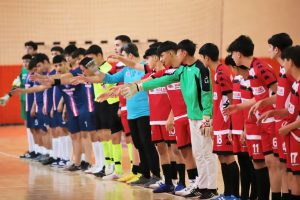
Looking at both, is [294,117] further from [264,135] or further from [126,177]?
[126,177]

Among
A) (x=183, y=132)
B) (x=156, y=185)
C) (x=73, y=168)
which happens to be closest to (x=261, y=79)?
(x=183, y=132)

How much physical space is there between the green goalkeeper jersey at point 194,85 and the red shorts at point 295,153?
236 centimetres

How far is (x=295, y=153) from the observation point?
739 centimetres

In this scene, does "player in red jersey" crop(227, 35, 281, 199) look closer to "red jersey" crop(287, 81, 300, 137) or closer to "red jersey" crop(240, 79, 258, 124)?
"red jersey" crop(240, 79, 258, 124)

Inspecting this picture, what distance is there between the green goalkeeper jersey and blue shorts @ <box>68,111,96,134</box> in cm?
379

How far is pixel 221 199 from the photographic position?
9.44 m

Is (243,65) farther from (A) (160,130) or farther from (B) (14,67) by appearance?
(B) (14,67)

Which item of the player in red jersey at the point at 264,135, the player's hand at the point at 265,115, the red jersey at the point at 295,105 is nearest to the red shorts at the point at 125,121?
the player in red jersey at the point at 264,135

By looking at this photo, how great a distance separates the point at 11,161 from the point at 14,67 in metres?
8.89

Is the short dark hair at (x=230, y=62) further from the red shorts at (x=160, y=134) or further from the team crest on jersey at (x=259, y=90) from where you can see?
the red shorts at (x=160, y=134)

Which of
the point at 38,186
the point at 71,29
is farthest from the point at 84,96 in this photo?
the point at 71,29

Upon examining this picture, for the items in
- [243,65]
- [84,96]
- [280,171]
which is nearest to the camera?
[280,171]

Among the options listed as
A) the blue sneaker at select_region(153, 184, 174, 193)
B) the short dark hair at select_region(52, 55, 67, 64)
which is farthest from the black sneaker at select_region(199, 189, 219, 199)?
the short dark hair at select_region(52, 55, 67, 64)

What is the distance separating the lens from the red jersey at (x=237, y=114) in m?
8.96
